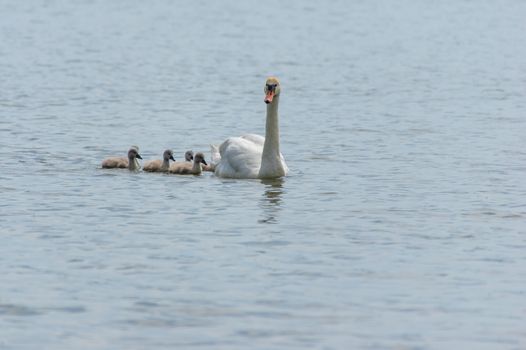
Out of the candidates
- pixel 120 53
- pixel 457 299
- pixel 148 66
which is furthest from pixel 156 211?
pixel 120 53

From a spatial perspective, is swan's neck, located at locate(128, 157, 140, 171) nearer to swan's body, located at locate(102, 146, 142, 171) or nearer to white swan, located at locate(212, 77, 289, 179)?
swan's body, located at locate(102, 146, 142, 171)

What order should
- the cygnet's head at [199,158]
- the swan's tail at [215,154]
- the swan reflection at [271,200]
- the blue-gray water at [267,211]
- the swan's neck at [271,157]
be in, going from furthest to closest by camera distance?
the swan's tail at [215,154], the cygnet's head at [199,158], the swan's neck at [271,157], the swan reflection at [271,200], the blue-gray water at [267,211]

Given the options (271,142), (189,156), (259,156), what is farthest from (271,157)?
(189,156)

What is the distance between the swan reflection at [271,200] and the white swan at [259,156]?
169mm

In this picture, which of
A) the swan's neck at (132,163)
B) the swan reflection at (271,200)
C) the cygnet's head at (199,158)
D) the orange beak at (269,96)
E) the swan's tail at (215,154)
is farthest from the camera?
the swan's tail at (215,154)

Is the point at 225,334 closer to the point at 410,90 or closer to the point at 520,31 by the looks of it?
the point at 410,90

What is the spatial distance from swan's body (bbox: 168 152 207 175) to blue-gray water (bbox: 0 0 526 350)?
212mm

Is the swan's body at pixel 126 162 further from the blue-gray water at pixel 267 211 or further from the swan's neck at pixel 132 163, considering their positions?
the blue-gray water at pixel 267 211

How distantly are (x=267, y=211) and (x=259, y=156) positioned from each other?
350 cm

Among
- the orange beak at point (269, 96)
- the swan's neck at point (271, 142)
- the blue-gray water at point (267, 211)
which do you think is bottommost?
the blue-gray water at point (267, 211)

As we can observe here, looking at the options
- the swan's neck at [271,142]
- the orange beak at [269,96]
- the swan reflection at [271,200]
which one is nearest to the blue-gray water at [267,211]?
the swan reflection at [271,200]

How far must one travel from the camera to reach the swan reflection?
59.1 ft

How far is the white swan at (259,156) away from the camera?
21.4 meters

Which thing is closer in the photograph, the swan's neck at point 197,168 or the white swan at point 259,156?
the white swan at point 259,156
